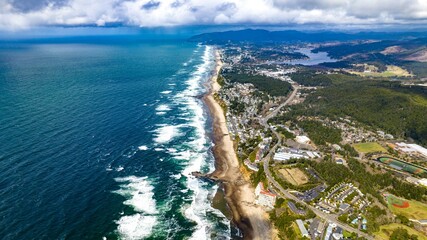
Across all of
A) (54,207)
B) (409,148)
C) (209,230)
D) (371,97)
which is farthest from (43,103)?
(371,97)

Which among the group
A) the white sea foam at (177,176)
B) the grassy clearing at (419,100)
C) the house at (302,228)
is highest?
the white sea foam at (177,176)

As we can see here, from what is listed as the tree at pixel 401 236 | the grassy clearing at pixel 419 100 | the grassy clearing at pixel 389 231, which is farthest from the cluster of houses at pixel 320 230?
the grassy clearing at pixel 419 100

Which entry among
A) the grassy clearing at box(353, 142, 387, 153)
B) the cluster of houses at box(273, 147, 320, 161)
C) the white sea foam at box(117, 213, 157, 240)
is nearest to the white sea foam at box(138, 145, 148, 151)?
the white sea foam at box(117, 213, 157, 240)

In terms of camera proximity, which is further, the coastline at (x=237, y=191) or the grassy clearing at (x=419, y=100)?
the grassy clearing at (x=419, y=100)

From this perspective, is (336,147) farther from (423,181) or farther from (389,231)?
(389,231)

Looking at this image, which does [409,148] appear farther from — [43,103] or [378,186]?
[43,103]

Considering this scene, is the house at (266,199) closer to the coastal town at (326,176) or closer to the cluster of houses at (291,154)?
the coastal town at (326,176)

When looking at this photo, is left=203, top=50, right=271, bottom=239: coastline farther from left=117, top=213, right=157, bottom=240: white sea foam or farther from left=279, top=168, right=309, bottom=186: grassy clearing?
left=117, top=213, right=157, bottom=240: white sea foam
